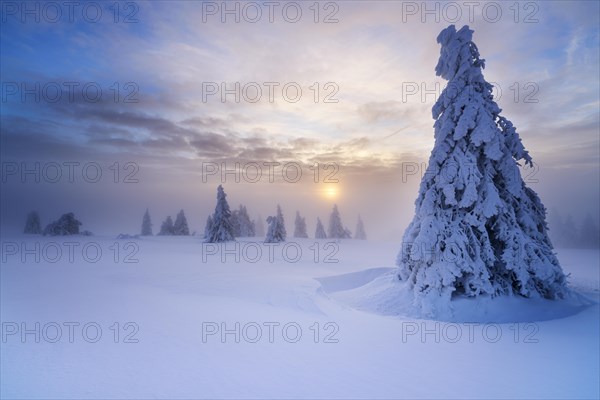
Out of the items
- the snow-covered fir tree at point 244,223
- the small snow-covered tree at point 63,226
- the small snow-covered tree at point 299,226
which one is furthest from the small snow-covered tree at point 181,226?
the small snow-covered tree at point 299,226

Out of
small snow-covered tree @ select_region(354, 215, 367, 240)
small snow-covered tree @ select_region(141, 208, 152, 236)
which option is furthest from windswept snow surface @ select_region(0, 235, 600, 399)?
small snow-covered tree @ select_region(354, 215, 367, 240)

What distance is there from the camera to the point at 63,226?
139 ft

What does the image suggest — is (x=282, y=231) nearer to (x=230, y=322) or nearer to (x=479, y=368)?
(x=230, y=322)

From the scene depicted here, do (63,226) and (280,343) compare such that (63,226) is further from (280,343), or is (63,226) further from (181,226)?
(280,343)

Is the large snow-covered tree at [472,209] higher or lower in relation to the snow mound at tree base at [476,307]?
higher

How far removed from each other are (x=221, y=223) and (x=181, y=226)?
77.5 feet

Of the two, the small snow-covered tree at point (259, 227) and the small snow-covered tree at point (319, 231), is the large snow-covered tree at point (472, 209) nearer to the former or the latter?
the small snow-covered tree at point (319, 231)

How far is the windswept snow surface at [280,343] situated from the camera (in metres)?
6.10

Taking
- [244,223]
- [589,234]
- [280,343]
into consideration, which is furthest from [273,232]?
[589,234]

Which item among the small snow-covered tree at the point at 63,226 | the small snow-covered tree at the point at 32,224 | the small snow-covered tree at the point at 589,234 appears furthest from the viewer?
the small snow-covered tree at the point at 589,234

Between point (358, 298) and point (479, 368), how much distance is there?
6957 millimetres

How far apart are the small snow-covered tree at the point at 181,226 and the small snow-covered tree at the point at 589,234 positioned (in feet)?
277

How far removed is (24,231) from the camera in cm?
5281

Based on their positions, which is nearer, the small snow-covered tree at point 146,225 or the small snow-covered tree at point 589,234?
the small snow-covered tree at point 589,234
